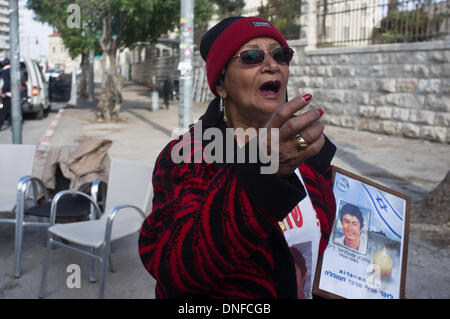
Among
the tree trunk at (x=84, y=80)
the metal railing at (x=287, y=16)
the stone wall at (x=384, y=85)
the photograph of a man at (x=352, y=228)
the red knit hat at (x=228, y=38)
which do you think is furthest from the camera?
the tree trunk at (x=84, y=80)

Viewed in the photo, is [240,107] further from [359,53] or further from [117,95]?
[117,95]

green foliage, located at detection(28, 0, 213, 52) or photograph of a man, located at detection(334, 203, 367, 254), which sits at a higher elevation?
green foliage, located at detection(28, 0, 213, 52)

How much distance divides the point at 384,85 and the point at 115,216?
842 cm

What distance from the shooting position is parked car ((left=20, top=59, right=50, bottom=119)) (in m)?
15.6

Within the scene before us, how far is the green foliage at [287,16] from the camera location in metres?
14.3

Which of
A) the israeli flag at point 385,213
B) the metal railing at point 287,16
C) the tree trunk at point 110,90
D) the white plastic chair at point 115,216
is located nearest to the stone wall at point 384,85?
the metal railing at point 287,16

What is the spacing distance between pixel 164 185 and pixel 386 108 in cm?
1051

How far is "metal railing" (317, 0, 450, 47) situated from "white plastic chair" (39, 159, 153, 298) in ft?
26.5

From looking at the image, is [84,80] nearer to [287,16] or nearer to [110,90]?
[110,90]

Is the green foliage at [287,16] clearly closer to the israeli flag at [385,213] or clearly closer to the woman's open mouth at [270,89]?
the israeli flag at [385,213]

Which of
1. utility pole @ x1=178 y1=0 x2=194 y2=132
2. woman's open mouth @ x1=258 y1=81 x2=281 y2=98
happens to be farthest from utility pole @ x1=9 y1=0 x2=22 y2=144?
woman's open mouth @ x1=258 y1=81 x2=281 y2=98

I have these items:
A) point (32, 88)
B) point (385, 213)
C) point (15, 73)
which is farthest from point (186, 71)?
point (32, 88)

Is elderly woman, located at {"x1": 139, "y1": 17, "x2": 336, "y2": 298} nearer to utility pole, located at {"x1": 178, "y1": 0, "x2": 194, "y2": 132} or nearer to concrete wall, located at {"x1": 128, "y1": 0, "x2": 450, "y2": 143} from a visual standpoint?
utility pole, located at {"x1": 178, "y1": 0, "x2": 194, "y2": 132}

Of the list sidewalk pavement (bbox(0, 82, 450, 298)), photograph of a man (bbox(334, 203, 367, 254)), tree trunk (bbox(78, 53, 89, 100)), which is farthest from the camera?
tree trunk (bbox(78, 53, 89, 100))
